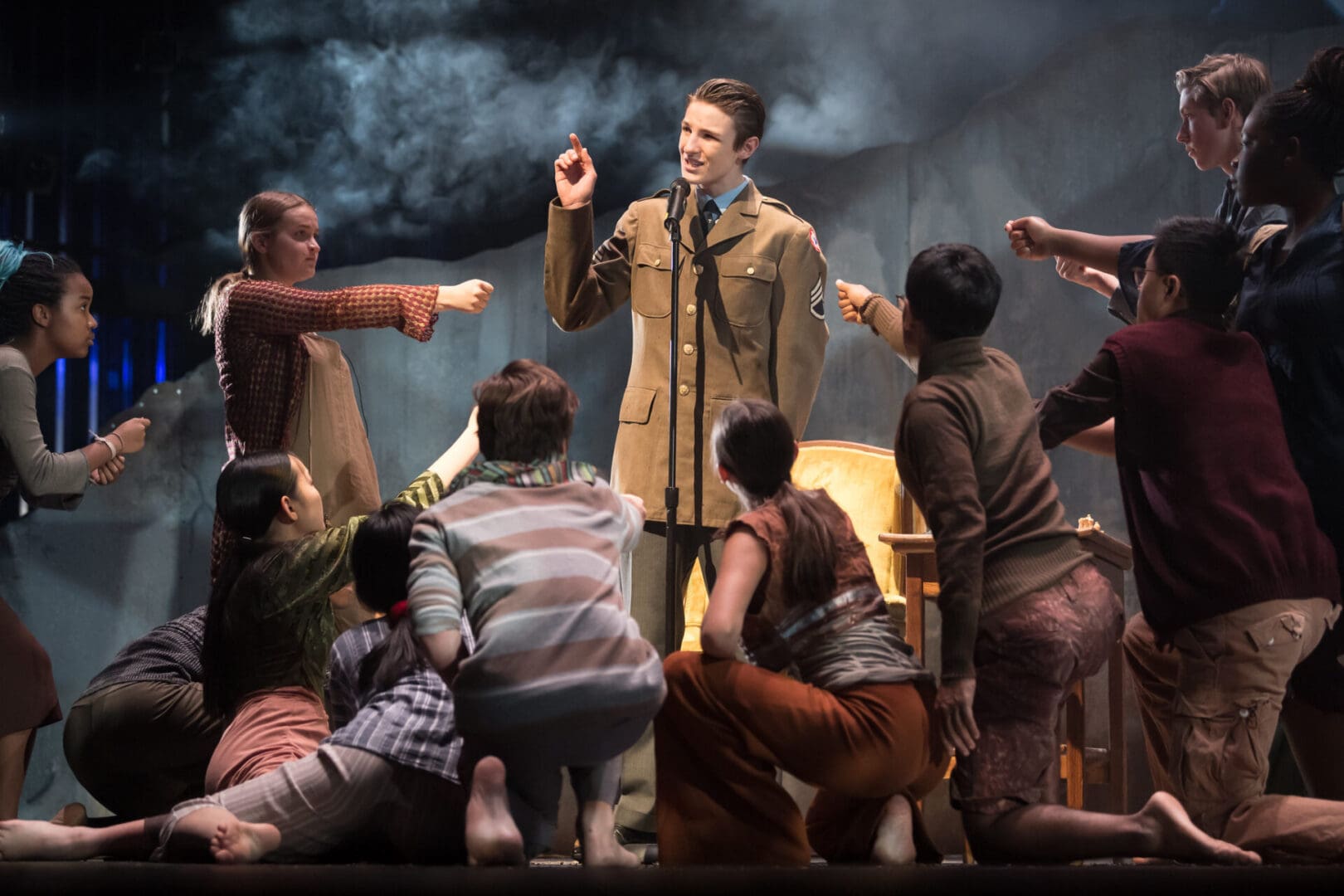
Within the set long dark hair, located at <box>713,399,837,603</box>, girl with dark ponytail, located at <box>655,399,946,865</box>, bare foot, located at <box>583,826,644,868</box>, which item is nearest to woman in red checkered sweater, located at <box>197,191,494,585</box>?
long dark hair, located at <box>713,399,837,603</box>

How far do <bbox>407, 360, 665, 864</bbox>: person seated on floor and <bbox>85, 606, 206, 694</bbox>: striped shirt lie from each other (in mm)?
918

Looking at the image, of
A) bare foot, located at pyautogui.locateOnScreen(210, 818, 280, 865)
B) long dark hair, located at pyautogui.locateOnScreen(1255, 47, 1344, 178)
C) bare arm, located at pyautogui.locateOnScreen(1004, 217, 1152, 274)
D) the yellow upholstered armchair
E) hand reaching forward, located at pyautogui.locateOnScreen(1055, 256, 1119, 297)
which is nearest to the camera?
bare foot, located at pyautogui.locateOnScreen(210, 818, 280, 865)

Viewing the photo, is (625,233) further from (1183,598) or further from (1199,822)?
(1199,822)

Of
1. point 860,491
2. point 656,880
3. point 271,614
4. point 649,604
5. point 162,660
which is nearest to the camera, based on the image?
point 656,880

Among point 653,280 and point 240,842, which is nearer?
point 240,842

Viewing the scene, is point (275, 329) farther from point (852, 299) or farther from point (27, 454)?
point (852, 299)

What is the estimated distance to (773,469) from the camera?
8.84ft

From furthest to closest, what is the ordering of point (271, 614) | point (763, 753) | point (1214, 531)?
1. point (271, 614)
2. point (1214, 531)
3. point (763, 753)

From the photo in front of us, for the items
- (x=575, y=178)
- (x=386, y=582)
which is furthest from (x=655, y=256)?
(x=386, y=582)

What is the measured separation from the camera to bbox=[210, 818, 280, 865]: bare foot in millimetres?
2424

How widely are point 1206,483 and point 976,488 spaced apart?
0.46 metres

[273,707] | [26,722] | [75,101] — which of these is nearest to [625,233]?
[273,707]

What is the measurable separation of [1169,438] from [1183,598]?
1.03 feet

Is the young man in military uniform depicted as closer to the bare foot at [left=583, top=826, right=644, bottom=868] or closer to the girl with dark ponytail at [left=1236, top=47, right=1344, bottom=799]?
the bare foot at [left=583, top=826, right=644, bottom=868]
